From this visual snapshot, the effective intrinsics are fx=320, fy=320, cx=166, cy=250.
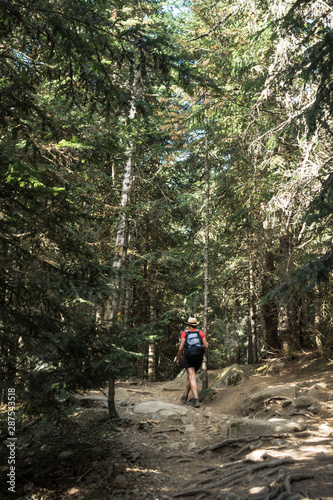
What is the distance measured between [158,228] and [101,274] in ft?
36.0

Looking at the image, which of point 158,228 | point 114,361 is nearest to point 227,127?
point 158,228

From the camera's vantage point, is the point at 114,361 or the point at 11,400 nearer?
the point at 11,400

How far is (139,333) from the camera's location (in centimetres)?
561

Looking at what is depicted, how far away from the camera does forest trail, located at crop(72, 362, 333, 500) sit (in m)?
3.85

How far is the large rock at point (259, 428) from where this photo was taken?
5.73 metres

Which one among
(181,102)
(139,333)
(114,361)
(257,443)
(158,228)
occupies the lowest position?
(257,443)

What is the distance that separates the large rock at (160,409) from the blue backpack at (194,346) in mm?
1378

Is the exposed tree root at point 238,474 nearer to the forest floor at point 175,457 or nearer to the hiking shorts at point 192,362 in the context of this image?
the forest floor at point 175,457

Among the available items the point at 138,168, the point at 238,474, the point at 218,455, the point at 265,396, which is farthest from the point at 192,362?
the point at 138,168

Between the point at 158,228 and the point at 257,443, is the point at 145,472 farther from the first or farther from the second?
the point at 158,228

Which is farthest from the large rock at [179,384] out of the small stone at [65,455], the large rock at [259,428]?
the small stone at [65,455]

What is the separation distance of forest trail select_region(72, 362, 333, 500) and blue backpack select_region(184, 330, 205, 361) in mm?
1372

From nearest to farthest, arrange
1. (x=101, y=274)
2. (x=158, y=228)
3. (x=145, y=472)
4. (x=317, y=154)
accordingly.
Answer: (x=145, y=472)
(x=101, y=274)
(x=317, y=154)
(x=158, y=228)

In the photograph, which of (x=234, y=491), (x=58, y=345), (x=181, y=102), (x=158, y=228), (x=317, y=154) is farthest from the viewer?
(x=158, y=228)
